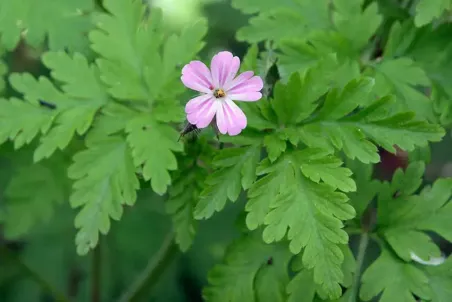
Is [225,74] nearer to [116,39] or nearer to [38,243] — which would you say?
[116,39]

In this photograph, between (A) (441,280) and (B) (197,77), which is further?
(A) (441,280)

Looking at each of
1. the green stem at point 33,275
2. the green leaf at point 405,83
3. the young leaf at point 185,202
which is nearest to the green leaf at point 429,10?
the green leaf at point 405,83

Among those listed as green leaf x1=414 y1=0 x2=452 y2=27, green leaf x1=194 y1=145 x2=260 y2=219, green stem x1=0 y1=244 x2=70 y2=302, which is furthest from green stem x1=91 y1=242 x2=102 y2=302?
green leaf x1=414 y1=0 x2=452 y2=27

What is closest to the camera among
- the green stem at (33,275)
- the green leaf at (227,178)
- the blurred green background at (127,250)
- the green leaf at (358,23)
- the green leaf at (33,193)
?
the green leaf at (227,178)

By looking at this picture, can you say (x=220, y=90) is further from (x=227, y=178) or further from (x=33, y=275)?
(x=33, y=275)

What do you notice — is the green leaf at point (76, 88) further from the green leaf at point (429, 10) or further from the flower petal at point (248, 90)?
the green leaf at point (429, 10)

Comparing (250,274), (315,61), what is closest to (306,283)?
(250,274)

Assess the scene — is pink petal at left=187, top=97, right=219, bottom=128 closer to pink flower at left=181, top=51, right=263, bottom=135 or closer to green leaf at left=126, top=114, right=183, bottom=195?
pink flower at left=181, top=51, right=263, bottom=135
